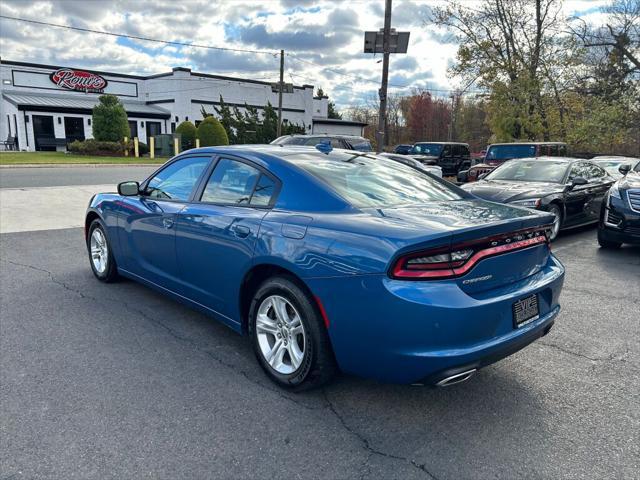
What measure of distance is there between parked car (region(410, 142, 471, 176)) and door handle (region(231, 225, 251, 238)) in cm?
1886

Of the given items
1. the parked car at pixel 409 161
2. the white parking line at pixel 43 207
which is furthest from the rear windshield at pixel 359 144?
the white parking line at pixel 43 207

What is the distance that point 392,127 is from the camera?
2911 inches

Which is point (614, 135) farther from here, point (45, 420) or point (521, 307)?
point (45, 420)

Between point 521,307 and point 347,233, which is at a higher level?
point 347,233

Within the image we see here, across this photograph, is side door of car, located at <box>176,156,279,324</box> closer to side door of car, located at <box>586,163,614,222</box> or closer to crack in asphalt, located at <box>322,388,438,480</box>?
crack in asphalt, located at <box>322,388,438,480</box>

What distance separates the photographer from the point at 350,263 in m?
2.62

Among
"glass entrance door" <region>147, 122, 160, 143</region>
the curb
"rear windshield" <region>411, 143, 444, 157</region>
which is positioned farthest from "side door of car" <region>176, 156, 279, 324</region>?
"glass entrance door" <region>147, 122, 160, 143</region>

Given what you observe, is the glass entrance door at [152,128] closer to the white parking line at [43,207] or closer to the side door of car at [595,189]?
the white parking line at [43,207]

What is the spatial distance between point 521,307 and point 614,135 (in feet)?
90.1

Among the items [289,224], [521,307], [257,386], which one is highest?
[289,224]

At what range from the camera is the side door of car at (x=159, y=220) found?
158 inches

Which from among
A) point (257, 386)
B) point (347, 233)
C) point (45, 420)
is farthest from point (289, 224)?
point (45, 420)

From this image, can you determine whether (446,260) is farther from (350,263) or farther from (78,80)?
(78,80)

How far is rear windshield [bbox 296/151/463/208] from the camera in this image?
10.7 feet
